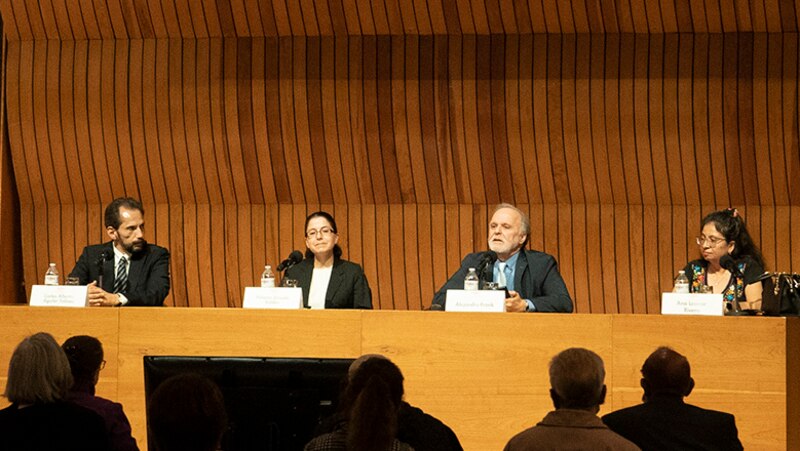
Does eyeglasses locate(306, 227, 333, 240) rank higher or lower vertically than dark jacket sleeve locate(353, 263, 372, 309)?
higher

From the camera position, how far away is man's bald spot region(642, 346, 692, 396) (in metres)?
3.96

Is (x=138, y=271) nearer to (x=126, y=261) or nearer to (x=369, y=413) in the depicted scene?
(x=126, y=261)

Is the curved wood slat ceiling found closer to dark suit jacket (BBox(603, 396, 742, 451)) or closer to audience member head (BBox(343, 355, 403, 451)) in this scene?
dark suit jacket (BBox(603, 396, 742, 451))

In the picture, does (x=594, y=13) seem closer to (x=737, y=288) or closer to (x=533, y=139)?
(x=533, y=139)

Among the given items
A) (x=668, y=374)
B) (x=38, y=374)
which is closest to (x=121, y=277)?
(x=38, y=374)

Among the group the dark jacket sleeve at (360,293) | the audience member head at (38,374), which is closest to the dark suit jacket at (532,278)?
the dark jacket sleeve at (360,293)

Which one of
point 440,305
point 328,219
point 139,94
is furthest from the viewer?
point 139,94

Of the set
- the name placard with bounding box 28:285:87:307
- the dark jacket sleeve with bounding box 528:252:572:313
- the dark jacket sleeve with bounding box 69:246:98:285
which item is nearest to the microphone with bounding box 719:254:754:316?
the dark jacket sleeve with bounding box 528:252:572:313

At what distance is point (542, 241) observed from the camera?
7.98 m

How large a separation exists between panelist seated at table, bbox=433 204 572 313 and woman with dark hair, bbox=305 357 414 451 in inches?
112

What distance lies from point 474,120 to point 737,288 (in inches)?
99.4

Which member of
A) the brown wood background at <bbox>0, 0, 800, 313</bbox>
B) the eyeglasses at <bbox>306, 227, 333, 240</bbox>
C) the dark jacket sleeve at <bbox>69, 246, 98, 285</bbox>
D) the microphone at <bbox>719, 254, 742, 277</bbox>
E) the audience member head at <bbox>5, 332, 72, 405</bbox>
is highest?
the brown wood background at <bbox>0, 0, 800, 313</bbox>

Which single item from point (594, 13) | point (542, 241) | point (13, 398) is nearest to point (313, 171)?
point (542, 241)

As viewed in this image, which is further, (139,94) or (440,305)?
(139,94)
